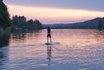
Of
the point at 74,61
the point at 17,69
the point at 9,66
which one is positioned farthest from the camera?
the point at 74,61

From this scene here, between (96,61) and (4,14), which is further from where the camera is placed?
(4,14)

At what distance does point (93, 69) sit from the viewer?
75.0 feet

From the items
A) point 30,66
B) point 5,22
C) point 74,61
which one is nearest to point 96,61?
point 74,61

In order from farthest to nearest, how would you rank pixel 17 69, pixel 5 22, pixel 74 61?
pixel 5 22
pixel 74 61
pixel 17 69

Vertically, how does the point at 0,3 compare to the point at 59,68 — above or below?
above

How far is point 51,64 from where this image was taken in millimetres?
25266

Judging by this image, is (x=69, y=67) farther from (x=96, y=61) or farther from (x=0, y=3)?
(x=0, y=3)

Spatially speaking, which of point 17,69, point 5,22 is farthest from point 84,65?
point 5,22

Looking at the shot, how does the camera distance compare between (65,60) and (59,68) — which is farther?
(65,60)

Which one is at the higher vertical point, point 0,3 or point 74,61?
point 0,3

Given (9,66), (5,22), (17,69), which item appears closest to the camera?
(17,69)

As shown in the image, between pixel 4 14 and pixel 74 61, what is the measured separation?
72750 millimetres

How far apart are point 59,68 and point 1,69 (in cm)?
380

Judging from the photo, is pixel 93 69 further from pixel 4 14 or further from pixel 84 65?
pixel 4 14
